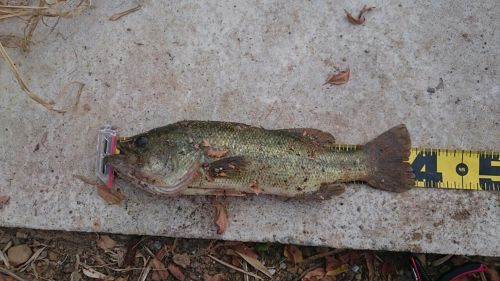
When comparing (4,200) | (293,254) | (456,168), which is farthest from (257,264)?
(4,200)

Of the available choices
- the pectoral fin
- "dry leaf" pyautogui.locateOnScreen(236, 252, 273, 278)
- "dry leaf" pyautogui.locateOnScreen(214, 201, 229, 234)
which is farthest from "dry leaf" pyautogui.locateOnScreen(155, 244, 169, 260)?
the pectoral fin

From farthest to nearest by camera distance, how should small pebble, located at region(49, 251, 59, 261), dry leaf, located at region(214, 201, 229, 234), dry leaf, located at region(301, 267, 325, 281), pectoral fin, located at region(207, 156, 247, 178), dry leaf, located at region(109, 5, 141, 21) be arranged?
1. dry leaf, located at region(109, 5, 141, 21)
2. small pebble, located at region(49, 251, 59, 261)
3. dry leaf, located at region(301, 267, 325, 281)
4. dry leaf, located at region(214, 201, 229, 234)
5. pectoral fin, located at region(207, 156, 247, 178)

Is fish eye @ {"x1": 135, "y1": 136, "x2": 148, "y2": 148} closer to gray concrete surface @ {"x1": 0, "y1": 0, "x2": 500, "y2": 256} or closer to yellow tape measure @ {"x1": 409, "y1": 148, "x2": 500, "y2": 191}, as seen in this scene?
gray concrete surface @ {"x1": 0, "y1": 0, "x2": 500, "y2": 256}

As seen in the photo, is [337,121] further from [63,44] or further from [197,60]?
[63,44]

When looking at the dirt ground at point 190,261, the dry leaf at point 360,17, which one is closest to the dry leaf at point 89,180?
the dirt ground at point 190,261

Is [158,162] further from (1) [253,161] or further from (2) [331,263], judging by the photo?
(2) [331,263]

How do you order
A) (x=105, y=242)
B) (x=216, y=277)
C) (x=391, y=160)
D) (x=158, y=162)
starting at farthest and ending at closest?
(x=105, y=242) < (x=216, y=277) < (x=391, y=160) < (x=158, y=162)
